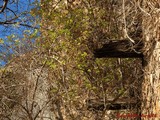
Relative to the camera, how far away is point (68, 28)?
795 centimetres

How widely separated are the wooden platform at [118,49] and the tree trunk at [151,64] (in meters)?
0.12

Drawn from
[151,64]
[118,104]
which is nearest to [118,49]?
[151,64]

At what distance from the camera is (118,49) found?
181 inches

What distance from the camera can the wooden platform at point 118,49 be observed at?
181 inches

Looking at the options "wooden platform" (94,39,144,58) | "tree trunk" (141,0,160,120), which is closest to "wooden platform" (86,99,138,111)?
"tree trunk" (141,0,160,120)

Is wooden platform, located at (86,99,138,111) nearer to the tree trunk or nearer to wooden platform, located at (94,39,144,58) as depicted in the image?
the tree trunk

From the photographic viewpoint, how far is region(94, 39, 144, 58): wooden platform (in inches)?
181

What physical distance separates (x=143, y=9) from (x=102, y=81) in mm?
2772

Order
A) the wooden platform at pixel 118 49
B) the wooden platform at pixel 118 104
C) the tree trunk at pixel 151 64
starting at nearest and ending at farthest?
1. the tree trunk at pixel 151 64
2. the wooden platform at pixel 118 49
3. the wooden platform at pixel 118 104

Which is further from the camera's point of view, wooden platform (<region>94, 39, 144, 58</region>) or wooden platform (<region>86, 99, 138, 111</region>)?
wooden platform (<region>86, 99, 138, 111</region>)

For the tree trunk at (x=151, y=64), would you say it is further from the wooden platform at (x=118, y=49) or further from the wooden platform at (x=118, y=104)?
the wooden platform at (x=118, y=104)

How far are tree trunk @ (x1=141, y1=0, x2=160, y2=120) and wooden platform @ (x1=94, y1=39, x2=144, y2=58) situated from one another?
0.40ft

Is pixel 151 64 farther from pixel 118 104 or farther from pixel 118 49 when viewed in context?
pixel 118 104

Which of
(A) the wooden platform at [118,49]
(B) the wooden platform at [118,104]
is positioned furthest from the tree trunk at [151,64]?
(B) the wooden platform at [118,104]
